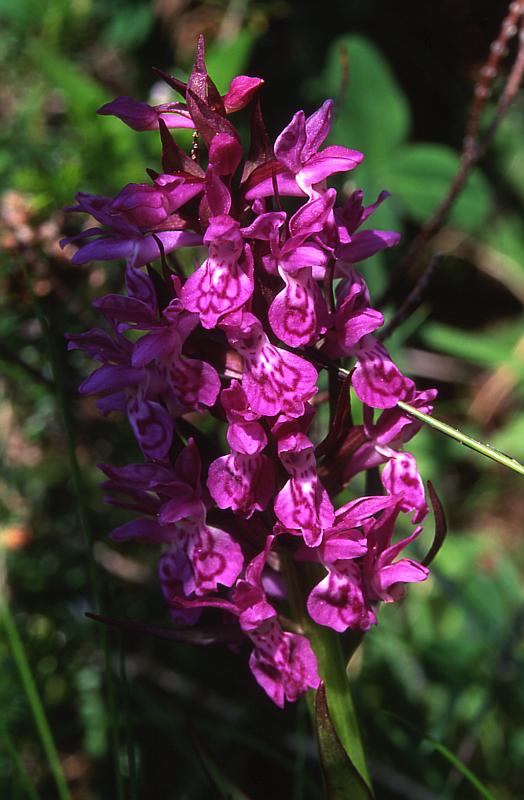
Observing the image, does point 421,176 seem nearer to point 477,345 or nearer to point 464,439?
point 477,345

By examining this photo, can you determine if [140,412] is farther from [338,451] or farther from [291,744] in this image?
[291,744]

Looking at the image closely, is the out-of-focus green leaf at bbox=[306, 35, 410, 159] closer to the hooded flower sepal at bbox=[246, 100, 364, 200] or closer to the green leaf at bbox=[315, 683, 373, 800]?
the hooded flower sepal at bbox=[246, 100, 364, 200]

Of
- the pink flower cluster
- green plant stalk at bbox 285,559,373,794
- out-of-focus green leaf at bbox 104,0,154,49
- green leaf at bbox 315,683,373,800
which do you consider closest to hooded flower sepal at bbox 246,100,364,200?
the pink flower cluster

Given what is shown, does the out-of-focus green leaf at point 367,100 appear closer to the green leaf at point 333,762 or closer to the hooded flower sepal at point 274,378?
the hooded flower sepal at point 274,378

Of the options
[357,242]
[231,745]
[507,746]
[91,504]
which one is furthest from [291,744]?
[357,242]

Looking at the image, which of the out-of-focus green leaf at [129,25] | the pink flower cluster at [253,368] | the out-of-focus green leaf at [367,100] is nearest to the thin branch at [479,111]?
the pink flower cluster at [253,368]

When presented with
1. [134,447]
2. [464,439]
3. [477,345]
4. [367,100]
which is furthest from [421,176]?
[464,439]
